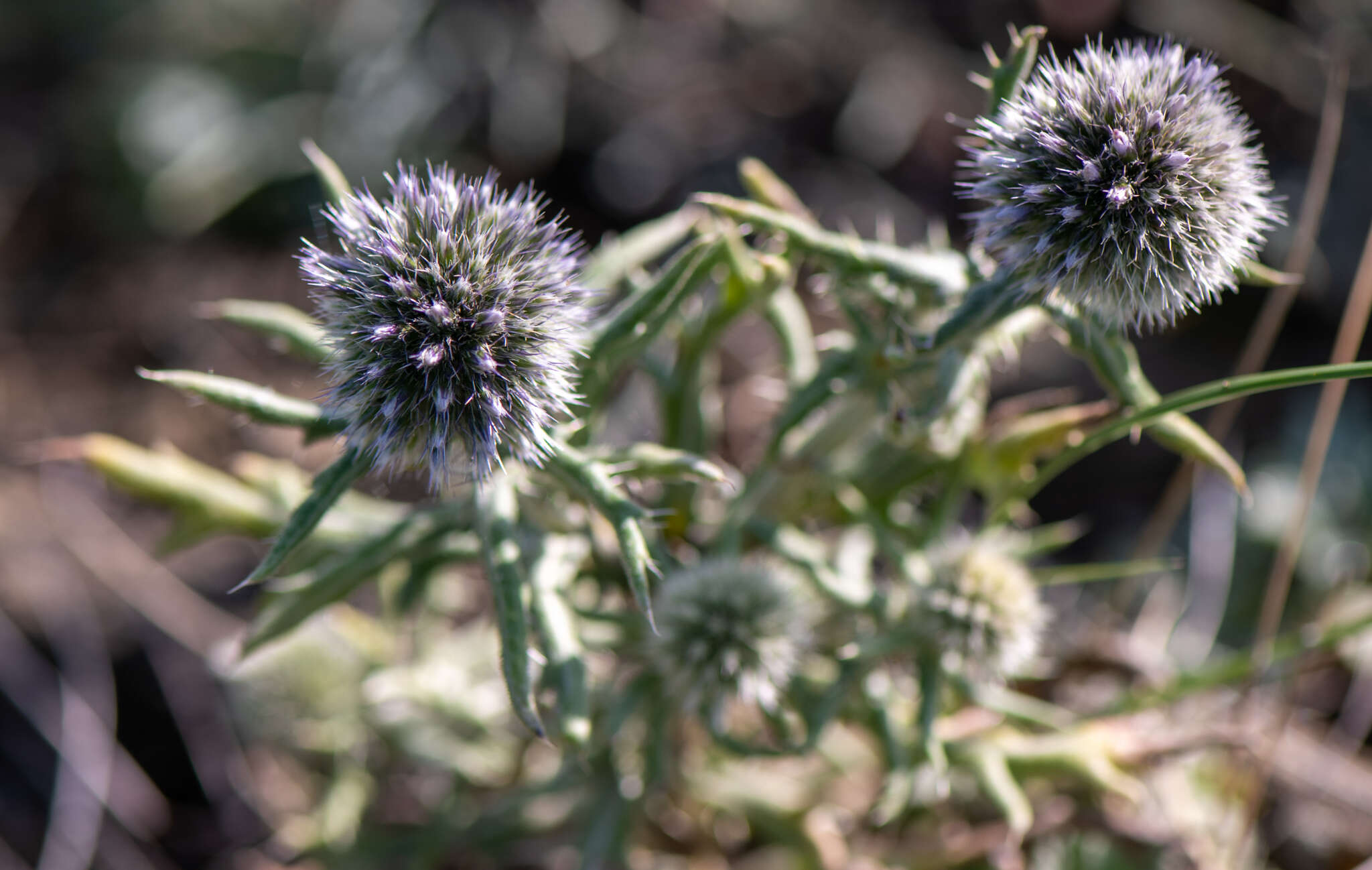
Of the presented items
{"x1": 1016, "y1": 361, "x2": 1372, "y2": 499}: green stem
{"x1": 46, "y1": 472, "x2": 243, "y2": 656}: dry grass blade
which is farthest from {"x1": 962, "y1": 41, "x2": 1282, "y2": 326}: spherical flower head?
{"x1": 46, "y1": 472, "x2": 243, "y2": 656}: dry grass blade

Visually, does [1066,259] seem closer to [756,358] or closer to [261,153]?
[756,358]

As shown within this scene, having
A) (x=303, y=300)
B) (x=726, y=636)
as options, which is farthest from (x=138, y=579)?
(x=726, y=636)

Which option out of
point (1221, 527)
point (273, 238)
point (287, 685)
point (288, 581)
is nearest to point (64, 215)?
point (273, 238)

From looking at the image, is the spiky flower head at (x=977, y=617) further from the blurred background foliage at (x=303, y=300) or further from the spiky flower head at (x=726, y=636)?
the blurred background foliage at (x=303, y=300)

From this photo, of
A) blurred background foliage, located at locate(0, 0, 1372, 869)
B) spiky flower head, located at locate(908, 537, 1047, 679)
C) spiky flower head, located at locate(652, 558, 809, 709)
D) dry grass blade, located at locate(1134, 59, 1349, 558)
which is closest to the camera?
spiky flower head, located at locate(652, 558, 809, 709)

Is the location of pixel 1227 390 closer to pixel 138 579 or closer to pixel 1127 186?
pixel 1127 186

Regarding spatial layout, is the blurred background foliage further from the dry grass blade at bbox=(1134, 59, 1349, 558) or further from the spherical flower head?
A: the spherical flower head
